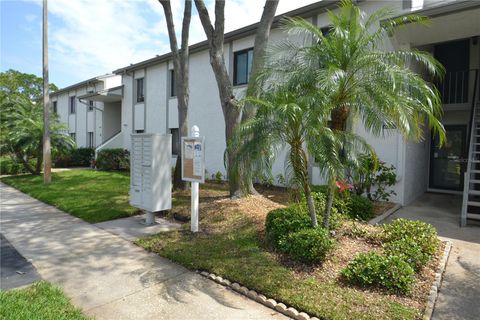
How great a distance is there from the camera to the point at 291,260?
4934 mm

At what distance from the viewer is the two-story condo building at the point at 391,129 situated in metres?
7.96

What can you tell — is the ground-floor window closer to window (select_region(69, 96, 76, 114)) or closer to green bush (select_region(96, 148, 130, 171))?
window (select_region(69, 96, 76, 114))

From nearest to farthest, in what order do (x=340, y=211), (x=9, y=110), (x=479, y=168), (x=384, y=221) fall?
(x=340, y=211) → (x=384, y=221) → (x=479, y=168) → (x=9, y=110)

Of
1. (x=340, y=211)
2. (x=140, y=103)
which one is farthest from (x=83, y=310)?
(x=140, y=103)

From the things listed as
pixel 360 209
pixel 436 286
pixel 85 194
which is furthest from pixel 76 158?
pixel 436 286

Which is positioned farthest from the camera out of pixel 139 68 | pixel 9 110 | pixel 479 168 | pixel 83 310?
pixel 139 68

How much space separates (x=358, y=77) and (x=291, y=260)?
2866 millimetres

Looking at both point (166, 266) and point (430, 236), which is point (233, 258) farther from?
point (430, 236)

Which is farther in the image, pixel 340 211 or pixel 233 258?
pixel 340 211

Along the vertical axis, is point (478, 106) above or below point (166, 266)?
above

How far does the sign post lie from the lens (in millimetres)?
6344

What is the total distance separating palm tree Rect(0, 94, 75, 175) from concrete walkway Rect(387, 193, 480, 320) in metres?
14.6

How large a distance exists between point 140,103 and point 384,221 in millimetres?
15884

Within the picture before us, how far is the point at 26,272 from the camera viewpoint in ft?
16.1
